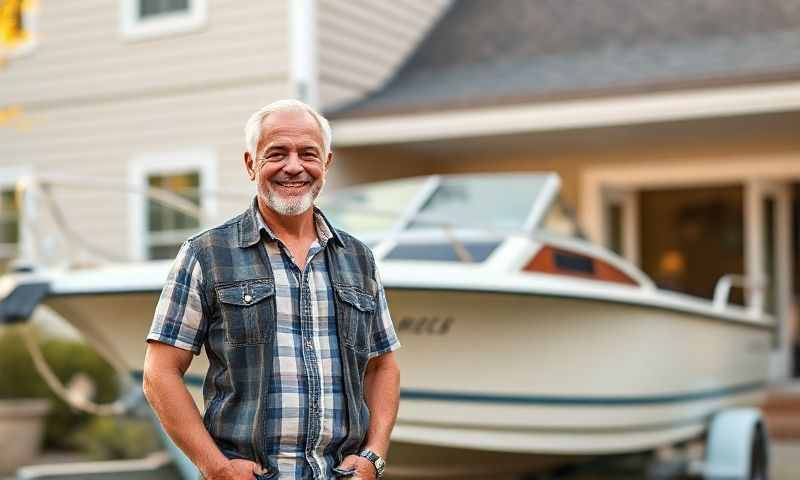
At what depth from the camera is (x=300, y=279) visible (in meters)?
2.65

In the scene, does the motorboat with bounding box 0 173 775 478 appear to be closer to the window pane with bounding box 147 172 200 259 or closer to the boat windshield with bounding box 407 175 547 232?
the boat windshield with bounding box 407 175 547 232

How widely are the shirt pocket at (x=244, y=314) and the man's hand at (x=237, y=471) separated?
0.26 m

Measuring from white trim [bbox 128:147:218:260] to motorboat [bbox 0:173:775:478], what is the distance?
4.71 meters

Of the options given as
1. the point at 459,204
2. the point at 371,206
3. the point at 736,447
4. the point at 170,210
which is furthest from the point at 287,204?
the point at 170,210

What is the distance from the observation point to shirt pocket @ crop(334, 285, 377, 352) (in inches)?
106

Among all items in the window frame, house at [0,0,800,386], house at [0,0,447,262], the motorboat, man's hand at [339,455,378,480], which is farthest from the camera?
the window frame

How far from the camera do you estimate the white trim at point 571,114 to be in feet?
29.7

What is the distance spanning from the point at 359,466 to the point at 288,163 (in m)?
0.72

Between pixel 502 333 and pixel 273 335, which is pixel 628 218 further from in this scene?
pixel 273 335

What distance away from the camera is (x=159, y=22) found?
11.6 metres

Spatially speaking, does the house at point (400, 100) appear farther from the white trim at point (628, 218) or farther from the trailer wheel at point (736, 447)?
the trailer wheel at point (736, 447)

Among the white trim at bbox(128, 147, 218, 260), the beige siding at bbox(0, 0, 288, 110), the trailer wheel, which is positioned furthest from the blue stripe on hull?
the beige siding at bbox(0, 0, 288, 110)

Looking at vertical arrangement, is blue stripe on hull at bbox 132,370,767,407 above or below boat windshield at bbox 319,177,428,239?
below

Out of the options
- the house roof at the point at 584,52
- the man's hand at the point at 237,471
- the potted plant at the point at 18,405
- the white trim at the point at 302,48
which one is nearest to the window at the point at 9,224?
the potted plant at the point at 18,405
